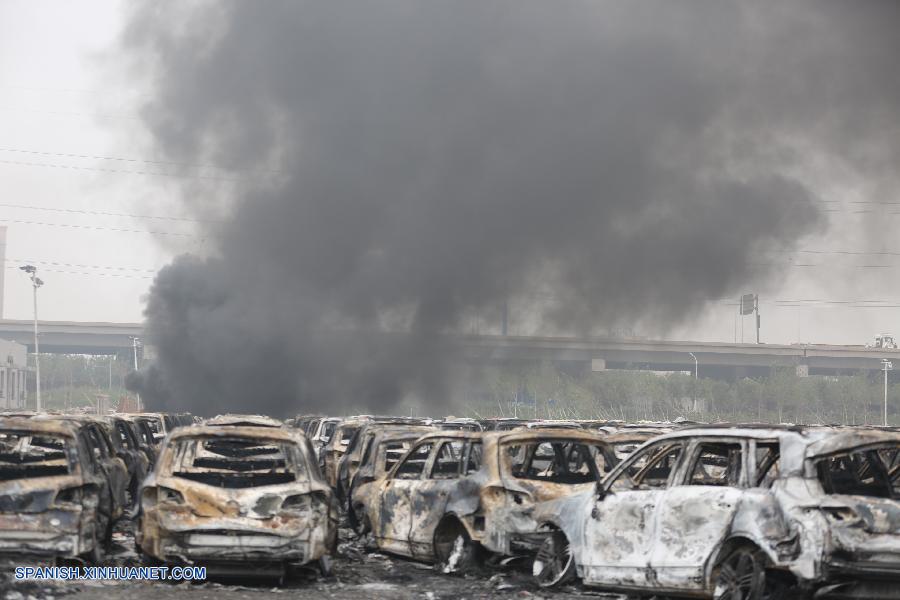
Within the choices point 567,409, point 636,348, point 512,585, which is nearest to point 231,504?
point 512,585

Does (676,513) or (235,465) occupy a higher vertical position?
(676,513)

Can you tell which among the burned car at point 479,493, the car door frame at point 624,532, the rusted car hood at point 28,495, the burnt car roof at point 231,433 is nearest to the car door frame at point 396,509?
the burned car at point 479,493

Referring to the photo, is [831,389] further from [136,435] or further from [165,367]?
[136,435]

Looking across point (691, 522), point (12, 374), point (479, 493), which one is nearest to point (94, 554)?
point (479, 493)

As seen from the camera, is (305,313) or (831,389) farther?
(831,389)

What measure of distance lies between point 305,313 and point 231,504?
60.3 metres

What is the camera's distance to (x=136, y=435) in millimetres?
19922

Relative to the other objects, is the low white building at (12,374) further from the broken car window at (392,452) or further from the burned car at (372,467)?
the burned car at (372,467)

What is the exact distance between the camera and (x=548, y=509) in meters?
11.5

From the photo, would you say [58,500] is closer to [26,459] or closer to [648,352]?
[26,459]

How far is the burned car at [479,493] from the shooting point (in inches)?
480

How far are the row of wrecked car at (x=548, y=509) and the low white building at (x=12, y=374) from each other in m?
87.3

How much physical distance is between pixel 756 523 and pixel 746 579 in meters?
0.43

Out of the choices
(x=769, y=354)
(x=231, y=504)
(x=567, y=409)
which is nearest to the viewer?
(x=231, y=504)
